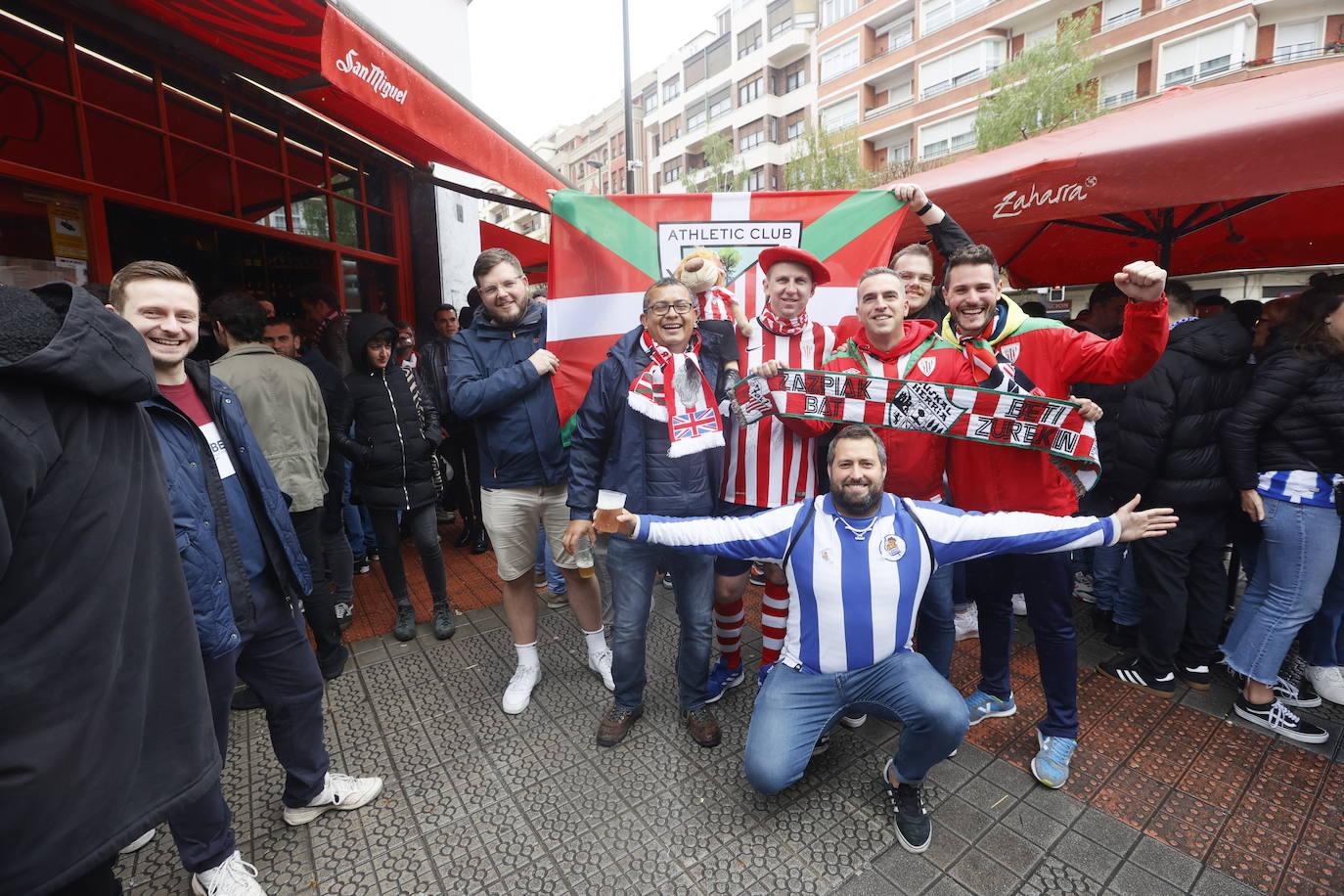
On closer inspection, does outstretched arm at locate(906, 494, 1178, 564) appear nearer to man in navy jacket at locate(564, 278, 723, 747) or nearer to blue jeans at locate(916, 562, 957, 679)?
blue jeans at locate(916, 562, 957, 679)

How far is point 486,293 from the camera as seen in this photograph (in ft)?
10.4

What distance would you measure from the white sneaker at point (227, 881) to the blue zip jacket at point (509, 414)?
1743 millimetres

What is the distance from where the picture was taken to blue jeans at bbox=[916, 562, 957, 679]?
2818mm

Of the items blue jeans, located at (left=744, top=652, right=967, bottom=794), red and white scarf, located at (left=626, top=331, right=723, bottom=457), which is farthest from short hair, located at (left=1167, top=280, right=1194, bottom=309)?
red and white scarf, located at (left=626, top=331, right=723, bottom=457)

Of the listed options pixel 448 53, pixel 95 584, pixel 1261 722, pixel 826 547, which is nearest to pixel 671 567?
pixel 826 547

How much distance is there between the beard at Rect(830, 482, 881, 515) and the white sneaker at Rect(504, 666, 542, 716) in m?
1.92

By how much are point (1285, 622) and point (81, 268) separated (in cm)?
677

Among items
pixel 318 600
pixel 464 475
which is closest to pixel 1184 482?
pixel 318 600

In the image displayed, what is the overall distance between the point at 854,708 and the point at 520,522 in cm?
181

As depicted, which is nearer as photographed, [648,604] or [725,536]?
[725,536]

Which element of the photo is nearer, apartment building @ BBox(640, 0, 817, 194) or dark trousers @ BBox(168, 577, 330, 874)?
dark trousers @ BBox(168, 577, 330, 874)

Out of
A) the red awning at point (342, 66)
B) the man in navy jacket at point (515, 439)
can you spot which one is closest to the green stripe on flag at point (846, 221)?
the man in navy jacket at point (515, 439)

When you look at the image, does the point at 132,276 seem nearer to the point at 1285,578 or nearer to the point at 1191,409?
the point at 1191,409

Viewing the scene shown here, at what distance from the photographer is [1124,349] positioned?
2484 millimetres
